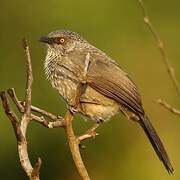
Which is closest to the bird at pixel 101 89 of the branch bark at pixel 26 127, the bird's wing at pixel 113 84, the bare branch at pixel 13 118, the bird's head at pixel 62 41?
the bird's wing at pixel 113 84

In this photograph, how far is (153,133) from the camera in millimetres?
6461

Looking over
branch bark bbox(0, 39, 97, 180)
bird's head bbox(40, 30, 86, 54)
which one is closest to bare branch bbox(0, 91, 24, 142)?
branch bark bbox(0, 39, 97, 180)

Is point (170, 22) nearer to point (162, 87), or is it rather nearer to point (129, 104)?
point (162, 87)

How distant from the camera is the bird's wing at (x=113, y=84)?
627 centimetres

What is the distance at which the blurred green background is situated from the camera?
9125 millimetres

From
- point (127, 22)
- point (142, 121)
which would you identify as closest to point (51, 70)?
point (142, 121)

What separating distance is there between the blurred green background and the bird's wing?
2.37 metres

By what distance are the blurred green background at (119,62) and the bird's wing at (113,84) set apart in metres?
2.37

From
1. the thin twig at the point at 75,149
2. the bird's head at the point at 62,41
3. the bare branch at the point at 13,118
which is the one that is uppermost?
the bird's head at the point at 62,41

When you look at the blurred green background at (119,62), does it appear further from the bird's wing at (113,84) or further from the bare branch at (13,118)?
the bare branch at (13,118)

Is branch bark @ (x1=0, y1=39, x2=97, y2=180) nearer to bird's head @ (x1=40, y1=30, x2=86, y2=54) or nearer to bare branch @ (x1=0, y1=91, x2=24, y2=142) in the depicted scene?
bare branch @ (x1=0, y1=91, x2=24, y2=142)

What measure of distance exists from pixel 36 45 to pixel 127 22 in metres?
1.50

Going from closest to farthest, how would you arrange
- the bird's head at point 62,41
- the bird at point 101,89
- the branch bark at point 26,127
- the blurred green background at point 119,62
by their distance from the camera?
the branch bark at point 26,127 → the bird at point 101,89 → the bird's head at point 62,41 → the blurred green background at point 119,62

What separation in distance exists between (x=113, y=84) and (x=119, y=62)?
3.77 meters
